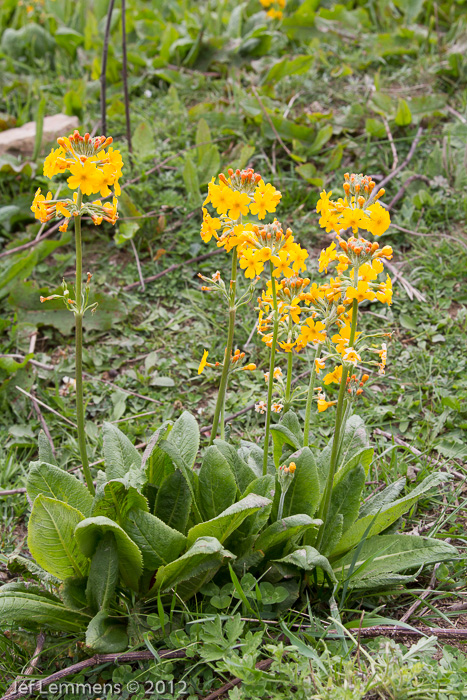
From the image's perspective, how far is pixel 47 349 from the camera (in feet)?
12.9

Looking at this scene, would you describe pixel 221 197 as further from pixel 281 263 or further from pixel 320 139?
pixel 320 139

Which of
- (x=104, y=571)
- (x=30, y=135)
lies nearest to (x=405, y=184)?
(x=30, y=135)

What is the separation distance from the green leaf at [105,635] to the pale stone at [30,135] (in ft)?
12.6

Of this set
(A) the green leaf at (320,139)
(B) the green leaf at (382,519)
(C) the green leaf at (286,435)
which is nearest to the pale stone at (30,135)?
(A) the green leaf at (320,139)

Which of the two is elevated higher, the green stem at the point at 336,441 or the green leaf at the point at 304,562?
the green stem at the point at 336,441

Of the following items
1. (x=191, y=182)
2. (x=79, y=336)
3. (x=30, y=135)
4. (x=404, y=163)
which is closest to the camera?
(x=79, y=336)

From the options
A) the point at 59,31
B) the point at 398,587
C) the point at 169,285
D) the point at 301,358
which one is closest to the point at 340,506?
the point at 398,587

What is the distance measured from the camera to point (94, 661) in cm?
212

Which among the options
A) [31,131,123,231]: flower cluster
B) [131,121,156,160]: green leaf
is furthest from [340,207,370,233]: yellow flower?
[131,121,156,160]: green leaf

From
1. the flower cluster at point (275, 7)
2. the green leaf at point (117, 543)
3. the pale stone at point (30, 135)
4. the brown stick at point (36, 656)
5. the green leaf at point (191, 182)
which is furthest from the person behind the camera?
the flower cluster at point (275, 7)

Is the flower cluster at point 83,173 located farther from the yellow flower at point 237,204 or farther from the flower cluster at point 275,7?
the flower cluster at point 275,7

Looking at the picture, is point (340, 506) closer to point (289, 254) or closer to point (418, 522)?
point (418, 522)

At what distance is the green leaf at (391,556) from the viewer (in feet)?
7.38

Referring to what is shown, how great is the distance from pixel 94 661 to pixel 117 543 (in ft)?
1.35
